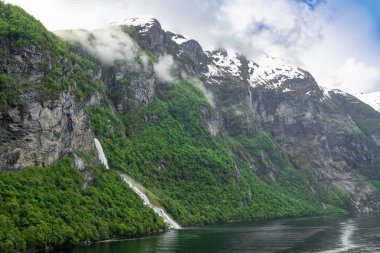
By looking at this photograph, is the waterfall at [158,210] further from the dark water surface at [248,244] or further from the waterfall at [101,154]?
the dark water surface at [248,244]

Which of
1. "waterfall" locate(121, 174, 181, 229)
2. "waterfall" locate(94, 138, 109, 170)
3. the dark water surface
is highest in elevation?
"waterfall" locate(94, 138, 109, 170)

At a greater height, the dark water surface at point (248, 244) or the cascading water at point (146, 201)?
the cascading water at point (146, 201)

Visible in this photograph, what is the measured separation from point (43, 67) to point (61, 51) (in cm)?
1829

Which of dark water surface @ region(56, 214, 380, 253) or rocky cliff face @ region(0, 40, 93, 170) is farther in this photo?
rocky cliff face @ region(0, 40, 93, 170)

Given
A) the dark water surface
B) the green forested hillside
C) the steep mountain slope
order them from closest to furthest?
1. the green forested hillside
2. the steep mountain slope
3. the dark water surface

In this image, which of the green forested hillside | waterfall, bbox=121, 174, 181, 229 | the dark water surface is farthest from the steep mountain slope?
the dark water surface

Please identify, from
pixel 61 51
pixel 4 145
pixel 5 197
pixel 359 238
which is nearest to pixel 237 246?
pixel 359 238

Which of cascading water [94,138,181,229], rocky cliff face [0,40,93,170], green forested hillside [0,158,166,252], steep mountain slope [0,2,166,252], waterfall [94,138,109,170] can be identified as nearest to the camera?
green forested hillside [0,158,166,252]

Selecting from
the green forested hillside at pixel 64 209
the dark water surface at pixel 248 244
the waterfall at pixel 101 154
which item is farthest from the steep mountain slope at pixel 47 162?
the waterfall at pixel 101 154

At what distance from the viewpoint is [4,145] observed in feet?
401

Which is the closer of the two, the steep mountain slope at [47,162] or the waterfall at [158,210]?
the steep mountain slope at [47,162]

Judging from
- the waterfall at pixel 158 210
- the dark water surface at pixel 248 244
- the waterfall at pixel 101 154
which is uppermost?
the waterfall at pixel 101 154

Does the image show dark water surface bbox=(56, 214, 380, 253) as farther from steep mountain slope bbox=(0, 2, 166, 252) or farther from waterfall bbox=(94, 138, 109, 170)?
waterfall bbox=(94, 138, 109, 170)

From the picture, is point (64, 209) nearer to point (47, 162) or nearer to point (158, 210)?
point (47, 162)
